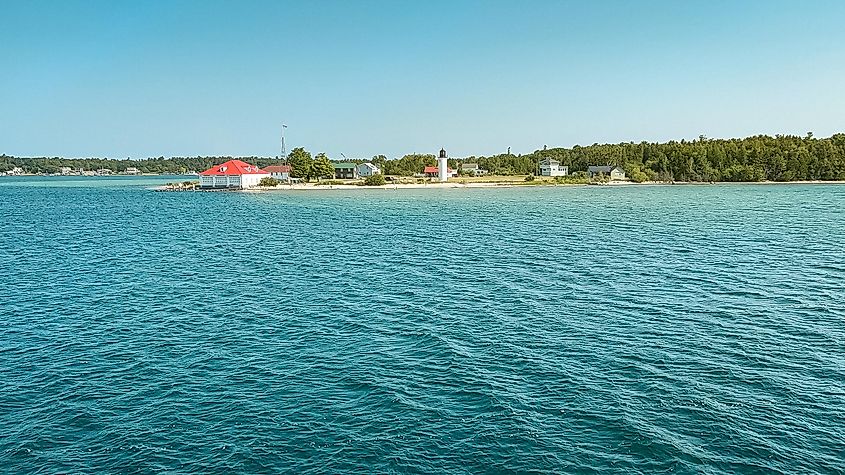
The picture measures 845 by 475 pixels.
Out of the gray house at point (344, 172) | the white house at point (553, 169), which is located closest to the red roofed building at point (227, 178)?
the gray house at point (344, 172)

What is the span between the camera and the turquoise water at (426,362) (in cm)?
A: 1485

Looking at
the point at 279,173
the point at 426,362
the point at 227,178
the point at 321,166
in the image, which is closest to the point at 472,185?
the point at 321,166

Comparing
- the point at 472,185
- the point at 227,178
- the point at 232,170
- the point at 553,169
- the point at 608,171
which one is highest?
the point at 232,170

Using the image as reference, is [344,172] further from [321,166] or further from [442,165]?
[442,165]

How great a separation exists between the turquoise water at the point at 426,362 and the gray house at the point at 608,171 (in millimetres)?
146203

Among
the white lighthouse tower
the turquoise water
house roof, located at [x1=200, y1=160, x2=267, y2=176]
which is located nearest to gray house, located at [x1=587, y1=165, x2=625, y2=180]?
the white lighthouse tower

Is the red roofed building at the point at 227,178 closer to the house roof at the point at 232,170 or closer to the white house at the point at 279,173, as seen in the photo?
the house roof at the point at 232,170

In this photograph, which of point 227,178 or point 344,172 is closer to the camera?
point 227,178

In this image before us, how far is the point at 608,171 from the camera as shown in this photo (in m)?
190

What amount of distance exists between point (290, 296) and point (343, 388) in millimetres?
13093

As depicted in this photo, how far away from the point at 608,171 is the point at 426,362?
587 ft

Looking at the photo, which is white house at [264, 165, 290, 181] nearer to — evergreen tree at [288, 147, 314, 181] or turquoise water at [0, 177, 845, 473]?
evergreen tree at [288, 147, 314, 181]

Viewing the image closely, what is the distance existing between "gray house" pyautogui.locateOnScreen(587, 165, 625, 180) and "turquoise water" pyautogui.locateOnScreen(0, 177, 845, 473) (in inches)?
5756

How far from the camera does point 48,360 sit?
21062 mm
